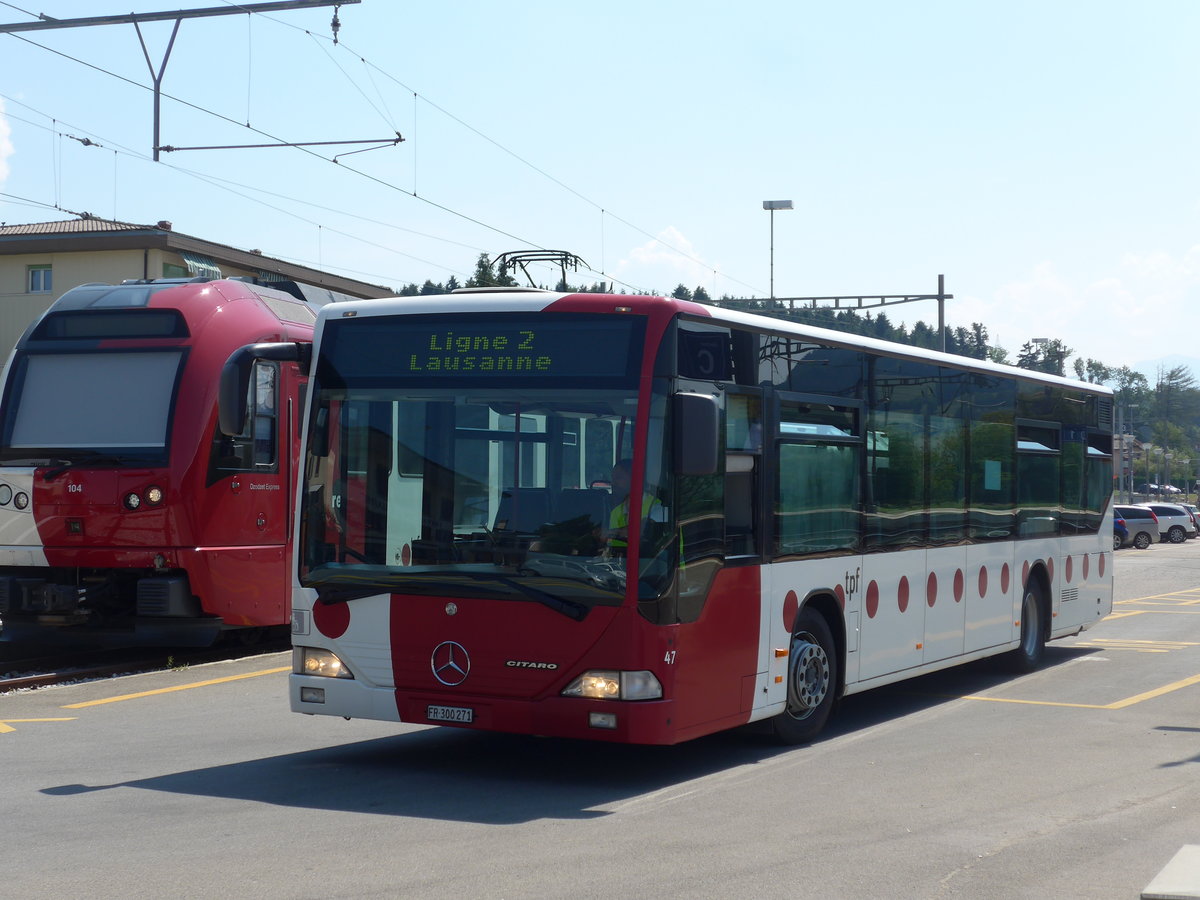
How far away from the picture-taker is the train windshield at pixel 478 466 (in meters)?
8.01

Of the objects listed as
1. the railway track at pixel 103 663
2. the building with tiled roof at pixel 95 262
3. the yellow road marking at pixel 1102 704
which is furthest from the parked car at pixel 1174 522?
the railway track at pixel 103 663

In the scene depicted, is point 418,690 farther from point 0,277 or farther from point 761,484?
point 0,277

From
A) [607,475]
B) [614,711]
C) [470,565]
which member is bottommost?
[614,711]

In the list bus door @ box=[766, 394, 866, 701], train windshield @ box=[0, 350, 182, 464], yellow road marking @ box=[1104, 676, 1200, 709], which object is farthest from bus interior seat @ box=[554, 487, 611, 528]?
train windshield @ box=[0, 350, 182, 464]

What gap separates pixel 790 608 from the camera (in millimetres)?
9453

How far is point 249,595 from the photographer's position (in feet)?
45.2

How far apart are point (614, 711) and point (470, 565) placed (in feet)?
3.85

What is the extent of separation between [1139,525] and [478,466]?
48631 millimetres

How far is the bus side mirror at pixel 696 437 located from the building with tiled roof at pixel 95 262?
3372cm

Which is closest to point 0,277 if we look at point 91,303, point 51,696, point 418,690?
point 91,303

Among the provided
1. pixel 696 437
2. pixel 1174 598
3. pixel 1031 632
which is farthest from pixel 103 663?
pixel 1174 598

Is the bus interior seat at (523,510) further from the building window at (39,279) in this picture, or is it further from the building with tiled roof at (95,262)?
the building window at (39,279)

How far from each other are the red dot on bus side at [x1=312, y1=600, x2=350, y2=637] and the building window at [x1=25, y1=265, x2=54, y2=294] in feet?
123

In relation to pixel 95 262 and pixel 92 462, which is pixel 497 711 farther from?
pixel 95 262
